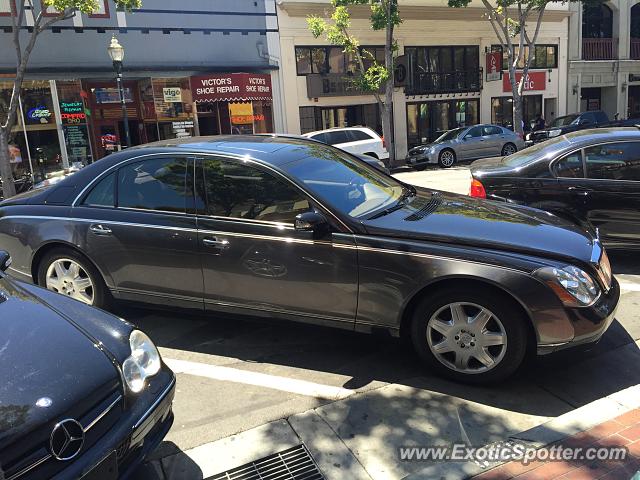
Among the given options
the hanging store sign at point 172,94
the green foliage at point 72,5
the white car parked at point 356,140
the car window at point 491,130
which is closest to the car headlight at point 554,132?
the car window at point 491,130

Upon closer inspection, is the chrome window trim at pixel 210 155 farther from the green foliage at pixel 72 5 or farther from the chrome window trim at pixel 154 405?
the green foliage at pixel 72 5

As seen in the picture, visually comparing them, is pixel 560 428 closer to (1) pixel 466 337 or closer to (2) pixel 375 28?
(1) pixel 466 337

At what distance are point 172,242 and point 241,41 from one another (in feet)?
60.4

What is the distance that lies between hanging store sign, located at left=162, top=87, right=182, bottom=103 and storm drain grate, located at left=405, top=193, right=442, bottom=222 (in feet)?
56.8

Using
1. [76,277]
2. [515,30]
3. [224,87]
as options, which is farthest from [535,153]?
[515,30]

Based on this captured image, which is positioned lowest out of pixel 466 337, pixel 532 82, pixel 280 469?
pixel 280 469

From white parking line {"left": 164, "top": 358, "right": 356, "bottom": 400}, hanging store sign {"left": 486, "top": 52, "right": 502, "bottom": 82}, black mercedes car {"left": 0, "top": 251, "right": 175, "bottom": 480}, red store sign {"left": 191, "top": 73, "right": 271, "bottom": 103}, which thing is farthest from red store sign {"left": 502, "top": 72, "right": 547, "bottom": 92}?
black mercedes car {"left": 0, "top": 251, "right": 175, "bottom": 480}

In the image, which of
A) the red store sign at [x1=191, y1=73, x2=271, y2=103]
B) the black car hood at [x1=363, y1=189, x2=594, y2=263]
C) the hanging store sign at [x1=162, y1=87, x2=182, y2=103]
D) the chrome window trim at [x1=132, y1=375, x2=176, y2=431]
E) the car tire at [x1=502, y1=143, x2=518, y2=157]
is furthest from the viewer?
the car tire at [x1=502, y1=143, x2=518, y2=157]

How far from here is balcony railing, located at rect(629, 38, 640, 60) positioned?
30812 millimetres

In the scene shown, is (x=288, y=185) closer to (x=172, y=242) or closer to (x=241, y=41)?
(x=172, y=242)

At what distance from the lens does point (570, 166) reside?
5922 millimetres

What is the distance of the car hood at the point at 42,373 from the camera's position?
200 centimetres

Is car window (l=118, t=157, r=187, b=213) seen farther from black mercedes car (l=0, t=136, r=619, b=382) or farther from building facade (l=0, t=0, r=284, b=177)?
building facade (l=0, t=0, r=284, b=177)

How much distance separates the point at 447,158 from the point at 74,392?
1882 cm
